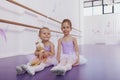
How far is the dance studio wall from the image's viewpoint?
898 cm

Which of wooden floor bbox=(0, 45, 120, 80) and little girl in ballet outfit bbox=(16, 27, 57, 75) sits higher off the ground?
little girl in ballet outfit bbox=(16, 27, 57, 75)

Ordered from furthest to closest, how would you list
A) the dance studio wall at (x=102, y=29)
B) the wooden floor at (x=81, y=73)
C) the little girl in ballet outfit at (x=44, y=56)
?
the dance studio wall at (x=102, y=29)
the little girl in ballet outfit at (x=44, y=56)
the wooden floor at (x=81, y=73)

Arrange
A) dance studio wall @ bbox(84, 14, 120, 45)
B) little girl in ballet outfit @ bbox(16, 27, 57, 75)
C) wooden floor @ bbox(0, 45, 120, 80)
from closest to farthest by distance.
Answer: wooden floor @ bbox(0, 45, 120, 80), little girl in ballet outfit @ bbox(16, 27, 57, 75), dance studio wall @ bbox(84, 14, 120, 45)

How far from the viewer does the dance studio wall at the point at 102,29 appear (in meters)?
8.98

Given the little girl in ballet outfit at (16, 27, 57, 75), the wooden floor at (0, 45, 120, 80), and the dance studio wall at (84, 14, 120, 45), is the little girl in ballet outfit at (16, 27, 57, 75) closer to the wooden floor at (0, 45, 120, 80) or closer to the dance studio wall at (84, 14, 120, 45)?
the wooden floor at (0, 45, 120, 80)

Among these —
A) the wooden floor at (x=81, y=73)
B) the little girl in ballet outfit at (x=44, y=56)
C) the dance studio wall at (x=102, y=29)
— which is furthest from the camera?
the dance studio wall at (x=102, y=29)

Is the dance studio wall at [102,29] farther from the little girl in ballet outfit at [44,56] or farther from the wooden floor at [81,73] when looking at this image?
the little girl in ballet outfit at [44,56]

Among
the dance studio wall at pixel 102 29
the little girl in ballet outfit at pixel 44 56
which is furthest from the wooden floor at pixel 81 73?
the dance studio wall at pixel 102 29

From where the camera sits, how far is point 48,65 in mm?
1649

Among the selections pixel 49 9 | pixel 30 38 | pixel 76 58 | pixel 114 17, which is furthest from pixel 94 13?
pixel 76 58

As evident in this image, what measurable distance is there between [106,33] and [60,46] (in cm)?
784

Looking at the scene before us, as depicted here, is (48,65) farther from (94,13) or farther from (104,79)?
(94,13)

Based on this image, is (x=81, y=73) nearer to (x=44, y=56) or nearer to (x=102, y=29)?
(x=44, y=56)

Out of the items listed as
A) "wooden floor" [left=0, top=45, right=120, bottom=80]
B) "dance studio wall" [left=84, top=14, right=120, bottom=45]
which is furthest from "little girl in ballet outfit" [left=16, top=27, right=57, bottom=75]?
"dance studio wall" [left=84, top=14, right=120, bottom=45]
